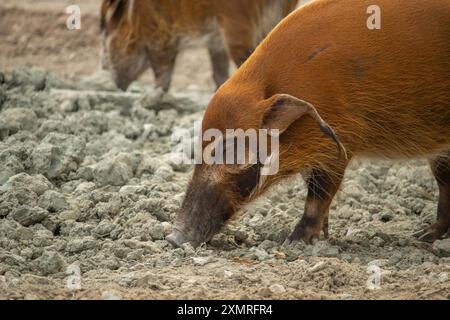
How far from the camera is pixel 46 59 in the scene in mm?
11195

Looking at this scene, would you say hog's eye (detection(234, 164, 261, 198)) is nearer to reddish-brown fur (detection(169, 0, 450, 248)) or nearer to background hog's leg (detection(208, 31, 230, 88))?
reddish-brown fur (detection(169, 0, 450, 248))

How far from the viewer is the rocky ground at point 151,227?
4625mm

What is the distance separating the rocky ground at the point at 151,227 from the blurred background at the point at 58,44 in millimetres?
3231

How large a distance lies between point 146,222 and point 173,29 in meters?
3.76

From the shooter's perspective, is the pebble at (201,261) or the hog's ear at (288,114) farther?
the pebble at (201,261)

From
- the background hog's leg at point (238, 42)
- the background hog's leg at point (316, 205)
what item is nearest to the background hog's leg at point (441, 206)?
the background hog's leg at point (316, 205)

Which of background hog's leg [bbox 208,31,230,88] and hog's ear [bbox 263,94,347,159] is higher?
background hog's leg [bbox 208,31,230,88]

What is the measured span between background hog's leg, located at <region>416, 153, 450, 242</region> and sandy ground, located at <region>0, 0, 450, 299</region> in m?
0.15

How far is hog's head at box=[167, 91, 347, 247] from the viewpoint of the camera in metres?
5.08

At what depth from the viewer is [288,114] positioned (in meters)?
4.98

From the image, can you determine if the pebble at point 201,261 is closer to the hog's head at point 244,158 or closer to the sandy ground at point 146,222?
the sandy ground at point 146,222

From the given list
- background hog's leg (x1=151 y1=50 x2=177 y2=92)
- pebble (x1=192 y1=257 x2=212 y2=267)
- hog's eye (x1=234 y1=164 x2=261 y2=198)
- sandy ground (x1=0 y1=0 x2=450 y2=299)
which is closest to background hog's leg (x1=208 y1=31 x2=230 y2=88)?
background hog's leg (x1=151 y1=50 x2=177 y2=92)

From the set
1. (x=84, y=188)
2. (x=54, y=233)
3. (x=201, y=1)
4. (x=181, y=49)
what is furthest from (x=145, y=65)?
(x=54, y=233)

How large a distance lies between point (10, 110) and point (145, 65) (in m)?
2.64
